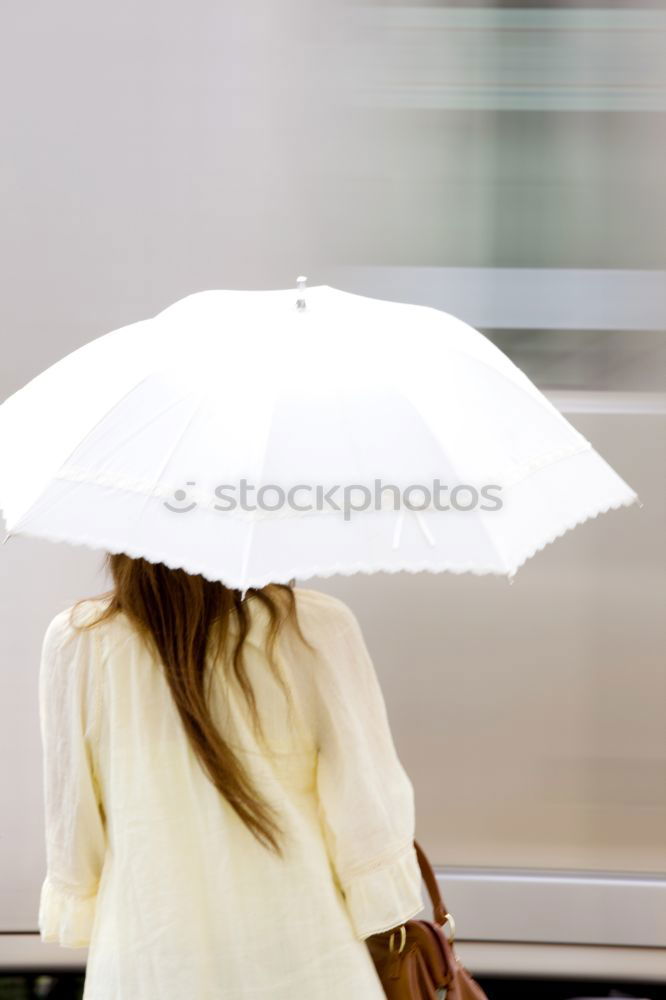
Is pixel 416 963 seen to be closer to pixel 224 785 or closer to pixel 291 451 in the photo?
pixel 224 785

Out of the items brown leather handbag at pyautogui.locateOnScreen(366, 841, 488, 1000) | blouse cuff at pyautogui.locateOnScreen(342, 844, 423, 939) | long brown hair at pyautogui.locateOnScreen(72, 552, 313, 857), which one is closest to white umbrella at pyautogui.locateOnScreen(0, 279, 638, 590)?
long brown hair at pyautogui.locateOnScreen(72, 552, 313, 857)

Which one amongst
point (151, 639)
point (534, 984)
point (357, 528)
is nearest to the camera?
point (357, 528)

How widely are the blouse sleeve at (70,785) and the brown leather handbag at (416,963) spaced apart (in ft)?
1.37

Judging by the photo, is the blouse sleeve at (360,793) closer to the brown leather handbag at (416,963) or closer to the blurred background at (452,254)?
the brown leather handbag at (416,963)

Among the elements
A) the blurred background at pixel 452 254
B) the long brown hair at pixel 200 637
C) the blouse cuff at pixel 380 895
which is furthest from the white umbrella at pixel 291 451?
the blurred background at pixel 452 254

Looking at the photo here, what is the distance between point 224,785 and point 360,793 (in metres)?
0.18

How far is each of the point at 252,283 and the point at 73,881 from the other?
116 centimetres

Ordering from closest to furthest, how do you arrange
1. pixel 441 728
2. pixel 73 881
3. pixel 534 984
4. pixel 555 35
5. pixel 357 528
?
pixel 357 528 → pixel 73 881 → pixel 555 35 → pixel 441 728 → pixel 534 984

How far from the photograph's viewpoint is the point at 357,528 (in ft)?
3.89

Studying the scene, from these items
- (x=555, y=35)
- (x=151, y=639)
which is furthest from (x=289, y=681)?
(x=555, y=35)

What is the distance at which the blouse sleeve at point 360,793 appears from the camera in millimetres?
1352

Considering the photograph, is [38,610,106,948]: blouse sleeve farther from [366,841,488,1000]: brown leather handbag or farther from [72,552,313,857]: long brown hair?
[366,841,488,1000]: brown leather handbag

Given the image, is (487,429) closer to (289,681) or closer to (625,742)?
(289,681)

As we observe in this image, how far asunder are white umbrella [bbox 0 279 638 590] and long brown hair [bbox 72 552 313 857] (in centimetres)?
16
